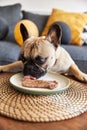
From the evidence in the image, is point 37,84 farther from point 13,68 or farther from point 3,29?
point 3,29

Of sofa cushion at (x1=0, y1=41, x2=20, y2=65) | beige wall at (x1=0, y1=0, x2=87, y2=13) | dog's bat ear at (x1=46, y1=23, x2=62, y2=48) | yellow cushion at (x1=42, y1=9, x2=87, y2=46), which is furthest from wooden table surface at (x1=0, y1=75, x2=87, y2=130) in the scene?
beige wall at (x1=0, y1=0, x2=87, y2=13)

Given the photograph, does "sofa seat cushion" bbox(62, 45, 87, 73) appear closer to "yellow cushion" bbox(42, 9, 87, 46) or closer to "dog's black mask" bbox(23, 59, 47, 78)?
"yellow cushion" bbox(42, 9, 87, 46)

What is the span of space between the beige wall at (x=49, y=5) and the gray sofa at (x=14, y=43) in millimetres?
288

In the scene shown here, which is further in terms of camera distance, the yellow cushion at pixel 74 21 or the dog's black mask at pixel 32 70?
the yellow cushion at pixel 74 21

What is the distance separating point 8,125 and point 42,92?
216 mm

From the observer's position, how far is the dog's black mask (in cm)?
107

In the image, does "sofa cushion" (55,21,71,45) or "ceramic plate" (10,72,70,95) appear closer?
"ceramic plate" (10,72,70,95)

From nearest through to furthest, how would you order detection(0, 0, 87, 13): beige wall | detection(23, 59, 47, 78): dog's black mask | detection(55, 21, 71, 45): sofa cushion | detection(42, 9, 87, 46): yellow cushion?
1. detection(23, 59, 47, 78): dog's black mask
2. detection(55, 21, 71, 45): sofa cushion
3. detection(42, 9, 87, 46): yellow cushion
4. detection(0, 0, 87, 13): beige wall

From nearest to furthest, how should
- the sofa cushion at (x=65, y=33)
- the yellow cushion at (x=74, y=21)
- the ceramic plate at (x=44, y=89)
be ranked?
the ceramic plate at (x=44, y=89), the sofa cushion at (x=65, y=33), the yellow cushion at (x=74, y=21)

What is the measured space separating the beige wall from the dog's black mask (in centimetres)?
212

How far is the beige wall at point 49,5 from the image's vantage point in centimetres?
304

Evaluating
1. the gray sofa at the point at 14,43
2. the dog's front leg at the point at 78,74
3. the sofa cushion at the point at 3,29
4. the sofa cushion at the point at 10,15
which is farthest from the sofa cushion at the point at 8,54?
the dog's front leg at the point at 78,74

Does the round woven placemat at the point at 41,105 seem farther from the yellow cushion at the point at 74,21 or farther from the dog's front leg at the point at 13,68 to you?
the yellow cushion at the point at 74,21

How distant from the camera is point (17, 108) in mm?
802
